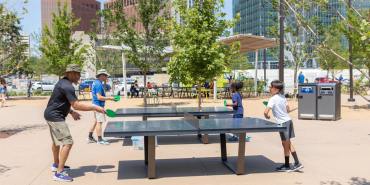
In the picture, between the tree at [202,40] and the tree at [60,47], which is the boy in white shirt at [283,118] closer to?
the tree at [202,40]

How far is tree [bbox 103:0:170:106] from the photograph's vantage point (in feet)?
55.9

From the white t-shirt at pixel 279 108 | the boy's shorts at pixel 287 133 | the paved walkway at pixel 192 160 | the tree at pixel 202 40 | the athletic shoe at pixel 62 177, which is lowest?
the paved walkway at pixel 192 160

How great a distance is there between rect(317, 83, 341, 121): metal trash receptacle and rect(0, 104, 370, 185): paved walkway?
95.6 inches

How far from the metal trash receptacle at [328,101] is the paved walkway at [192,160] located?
2429 millimetres

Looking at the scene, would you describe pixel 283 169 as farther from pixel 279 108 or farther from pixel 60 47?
pixel 60 47

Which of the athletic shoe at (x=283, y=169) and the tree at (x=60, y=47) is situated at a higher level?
the tree at (x=60, y=47)

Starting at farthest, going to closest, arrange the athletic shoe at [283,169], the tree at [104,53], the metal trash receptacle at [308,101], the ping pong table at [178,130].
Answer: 1. the tree at [104,53]
2. the metal trash receptacle at [308,101]
3. the athletic shoe at [283,169]
4. the ping pong table at [178,130]

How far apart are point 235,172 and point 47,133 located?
633 cm

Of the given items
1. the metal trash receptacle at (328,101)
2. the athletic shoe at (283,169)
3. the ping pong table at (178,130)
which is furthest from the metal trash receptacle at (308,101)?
the ping pong table at (178,130)

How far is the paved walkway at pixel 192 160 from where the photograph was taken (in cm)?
498

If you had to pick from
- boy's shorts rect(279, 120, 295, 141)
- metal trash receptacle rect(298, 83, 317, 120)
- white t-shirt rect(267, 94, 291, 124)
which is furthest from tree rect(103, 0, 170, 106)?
boy's shorts rect(279, 120, 295, 141)

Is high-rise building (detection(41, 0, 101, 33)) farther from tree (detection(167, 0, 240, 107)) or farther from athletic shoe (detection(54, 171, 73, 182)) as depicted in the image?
athletic shoe (detection(54, 171, 73, 182))

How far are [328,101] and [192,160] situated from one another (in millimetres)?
A: 7636

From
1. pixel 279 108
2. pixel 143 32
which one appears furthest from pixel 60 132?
pixel 143 32
